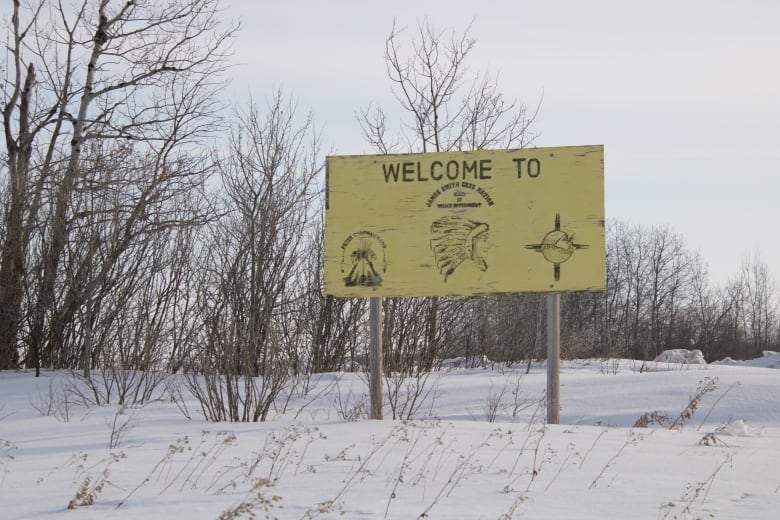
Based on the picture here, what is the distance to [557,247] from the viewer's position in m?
7.37

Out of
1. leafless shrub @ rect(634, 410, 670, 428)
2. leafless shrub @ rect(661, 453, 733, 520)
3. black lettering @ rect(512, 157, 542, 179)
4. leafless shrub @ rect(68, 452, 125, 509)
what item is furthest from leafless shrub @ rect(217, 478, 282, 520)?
leafless shrub @ rect(634, 410, 670, 428)

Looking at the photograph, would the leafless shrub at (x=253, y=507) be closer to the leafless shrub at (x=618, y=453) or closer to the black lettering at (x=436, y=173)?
the leafless shrub at (x=618, y=453)

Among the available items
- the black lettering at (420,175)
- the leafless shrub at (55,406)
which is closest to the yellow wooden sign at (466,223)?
the black lettering at (420,175)

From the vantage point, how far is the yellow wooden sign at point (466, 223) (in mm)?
7379

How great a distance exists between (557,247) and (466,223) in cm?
84

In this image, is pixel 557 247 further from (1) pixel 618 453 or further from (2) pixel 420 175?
(1) pixel 618 453

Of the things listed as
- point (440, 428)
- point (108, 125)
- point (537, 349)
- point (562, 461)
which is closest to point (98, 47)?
point (108, 125)

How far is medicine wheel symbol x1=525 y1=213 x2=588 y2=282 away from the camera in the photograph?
7.34 metres

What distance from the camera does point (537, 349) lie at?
18.0 m

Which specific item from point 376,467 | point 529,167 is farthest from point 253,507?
point 529,167

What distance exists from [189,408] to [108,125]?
912 centimetres

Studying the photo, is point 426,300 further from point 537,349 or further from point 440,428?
point 537,349

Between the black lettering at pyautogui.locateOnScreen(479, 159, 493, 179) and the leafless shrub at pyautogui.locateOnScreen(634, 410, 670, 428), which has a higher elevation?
the black lettering at pyautogui.locateOnScreen(479, 159, 493, 179)

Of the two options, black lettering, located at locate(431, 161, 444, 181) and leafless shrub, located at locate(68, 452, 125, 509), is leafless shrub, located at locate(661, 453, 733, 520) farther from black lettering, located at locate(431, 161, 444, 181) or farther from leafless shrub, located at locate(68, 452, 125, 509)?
black lettering, located at locate(431, 161, 444, 181)
